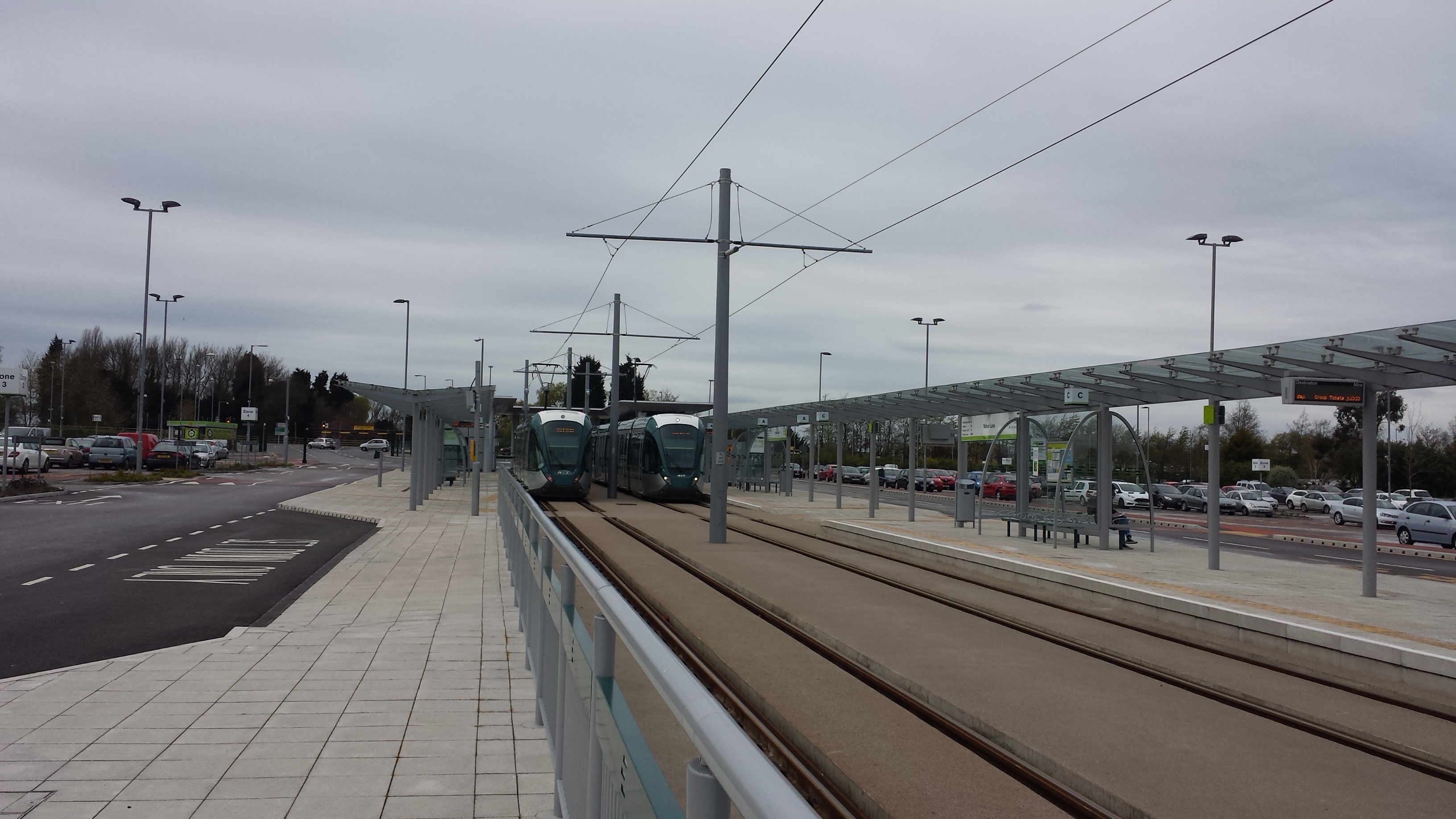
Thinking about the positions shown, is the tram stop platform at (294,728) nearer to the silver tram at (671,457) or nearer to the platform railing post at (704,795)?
the platform railing post at (704,795)

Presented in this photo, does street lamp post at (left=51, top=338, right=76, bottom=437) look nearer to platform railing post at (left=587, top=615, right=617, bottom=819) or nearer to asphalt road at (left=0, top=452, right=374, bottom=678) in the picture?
asphalt road at (left=0, top=452, right=374, bottom=678)

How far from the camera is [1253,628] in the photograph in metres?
10.5

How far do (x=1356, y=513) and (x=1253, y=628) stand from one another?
34.2m

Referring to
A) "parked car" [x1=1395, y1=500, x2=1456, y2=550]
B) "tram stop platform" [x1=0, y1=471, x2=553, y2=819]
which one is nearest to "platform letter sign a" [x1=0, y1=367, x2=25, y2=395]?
"tram stop platform" [x1=0, y1=471, x2=553, y2=819]

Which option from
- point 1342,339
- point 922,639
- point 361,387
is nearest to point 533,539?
point 922,639

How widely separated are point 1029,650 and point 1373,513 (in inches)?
263

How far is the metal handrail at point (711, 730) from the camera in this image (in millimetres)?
1519

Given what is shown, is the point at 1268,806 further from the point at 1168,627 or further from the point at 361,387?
the point at 361,387

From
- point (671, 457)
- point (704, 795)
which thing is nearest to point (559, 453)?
→ point (671, 457)

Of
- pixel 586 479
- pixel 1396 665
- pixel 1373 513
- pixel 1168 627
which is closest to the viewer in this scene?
pixel 1396 665

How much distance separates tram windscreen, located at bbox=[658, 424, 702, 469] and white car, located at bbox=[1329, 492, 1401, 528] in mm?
23998

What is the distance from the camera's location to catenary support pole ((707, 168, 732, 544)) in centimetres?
1906

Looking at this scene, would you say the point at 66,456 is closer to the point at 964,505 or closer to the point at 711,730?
the point at 964,505

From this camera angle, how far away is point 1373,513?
13.4m
